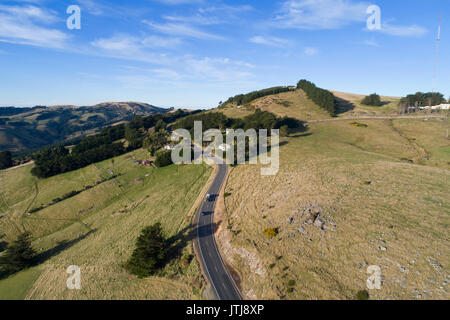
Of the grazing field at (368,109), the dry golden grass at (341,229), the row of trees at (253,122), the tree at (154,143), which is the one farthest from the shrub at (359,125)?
the tree at (154,143)

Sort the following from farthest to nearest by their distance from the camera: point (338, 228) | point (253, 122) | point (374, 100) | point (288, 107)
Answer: point (374, 100) < point (288, 107) < point (253, 122) < point (338, 228)

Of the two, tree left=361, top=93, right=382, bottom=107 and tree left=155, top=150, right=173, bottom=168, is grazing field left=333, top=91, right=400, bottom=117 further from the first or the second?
tree left=155, top=150, right=173, bottom=168

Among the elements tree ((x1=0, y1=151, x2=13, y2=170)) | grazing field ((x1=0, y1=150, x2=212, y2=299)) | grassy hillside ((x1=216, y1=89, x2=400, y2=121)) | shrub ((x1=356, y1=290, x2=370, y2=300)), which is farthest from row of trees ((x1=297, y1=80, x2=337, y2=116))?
tree ((x1=0, y1=151, x2=13, y2=170))

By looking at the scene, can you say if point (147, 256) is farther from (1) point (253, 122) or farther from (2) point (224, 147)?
(1) point (253, 122)

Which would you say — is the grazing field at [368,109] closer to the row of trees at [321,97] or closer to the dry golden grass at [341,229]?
the row of trees at [321,97]

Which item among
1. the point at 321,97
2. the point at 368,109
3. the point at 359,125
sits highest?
the point at 321,97

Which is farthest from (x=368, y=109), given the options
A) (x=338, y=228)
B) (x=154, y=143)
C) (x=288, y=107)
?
(x=154, y=143)
